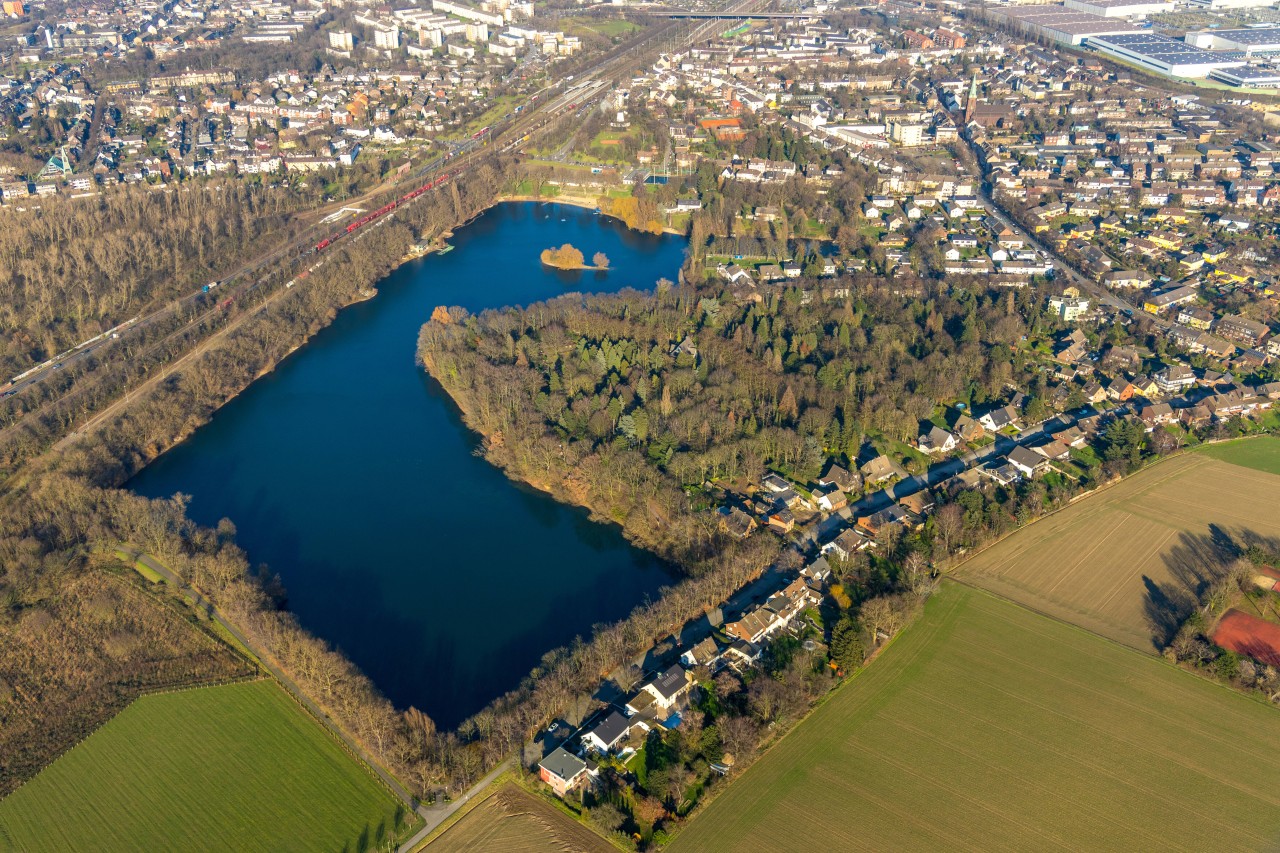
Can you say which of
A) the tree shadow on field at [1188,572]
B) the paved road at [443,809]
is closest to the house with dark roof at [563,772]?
the paved road at [443,809]

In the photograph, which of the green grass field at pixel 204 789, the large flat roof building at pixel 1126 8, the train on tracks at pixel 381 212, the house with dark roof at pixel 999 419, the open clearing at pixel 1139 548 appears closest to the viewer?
the green grass field at pixel 204 789

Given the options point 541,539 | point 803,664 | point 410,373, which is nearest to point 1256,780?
point 803,664

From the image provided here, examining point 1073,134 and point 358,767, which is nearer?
point 358,767

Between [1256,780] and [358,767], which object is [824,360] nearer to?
[1256,780]

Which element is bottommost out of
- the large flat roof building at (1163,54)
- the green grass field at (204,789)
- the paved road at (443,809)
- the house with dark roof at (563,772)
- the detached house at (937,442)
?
the green grass field at (204,789)

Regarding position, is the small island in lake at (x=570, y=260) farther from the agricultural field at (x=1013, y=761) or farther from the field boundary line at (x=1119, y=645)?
the agricultural field at (x=1013, y=761)

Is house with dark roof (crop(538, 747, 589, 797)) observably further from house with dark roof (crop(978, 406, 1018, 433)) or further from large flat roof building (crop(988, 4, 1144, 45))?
large flat roof building (crop(988, 4, 1144, 45))

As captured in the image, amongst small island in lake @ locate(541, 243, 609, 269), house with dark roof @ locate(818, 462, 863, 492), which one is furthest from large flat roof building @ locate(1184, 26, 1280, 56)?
house with dark roof @ locate(818, 462, 863, 492)
